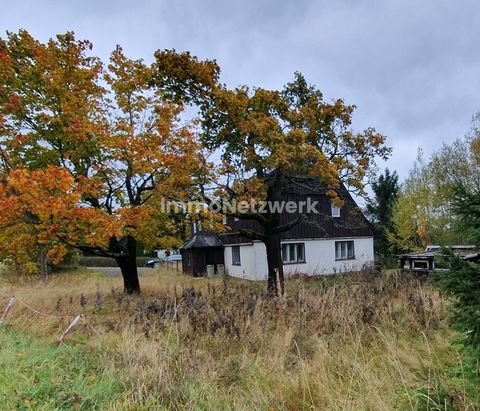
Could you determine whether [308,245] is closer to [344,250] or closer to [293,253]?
[293,253]

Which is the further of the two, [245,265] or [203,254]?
[203,254]

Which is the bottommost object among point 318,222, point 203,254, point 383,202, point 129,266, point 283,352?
point 283,352

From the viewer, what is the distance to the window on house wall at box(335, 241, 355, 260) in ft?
80.8

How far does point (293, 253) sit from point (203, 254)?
6.16 meters

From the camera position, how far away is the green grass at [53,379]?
3592mm

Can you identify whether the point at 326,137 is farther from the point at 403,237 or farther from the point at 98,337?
the point at 403,237

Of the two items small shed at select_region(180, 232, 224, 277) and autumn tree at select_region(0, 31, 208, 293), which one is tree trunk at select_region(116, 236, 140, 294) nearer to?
autumn tree at select_region(0, 31, 208, 293)

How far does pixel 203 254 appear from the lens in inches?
975

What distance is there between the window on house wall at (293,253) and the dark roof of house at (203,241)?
15.7 feet

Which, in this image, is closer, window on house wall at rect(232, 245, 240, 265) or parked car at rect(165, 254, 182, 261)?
window on house wall at rect(232, 245, 240, 265)

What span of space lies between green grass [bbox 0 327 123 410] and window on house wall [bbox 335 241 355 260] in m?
21.1

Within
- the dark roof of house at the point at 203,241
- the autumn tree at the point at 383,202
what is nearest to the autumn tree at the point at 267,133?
the dark roof of house at the point at 203,241

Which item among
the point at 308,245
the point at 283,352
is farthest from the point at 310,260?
the point at 283,352

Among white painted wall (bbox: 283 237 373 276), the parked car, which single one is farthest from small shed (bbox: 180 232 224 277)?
the parked car
